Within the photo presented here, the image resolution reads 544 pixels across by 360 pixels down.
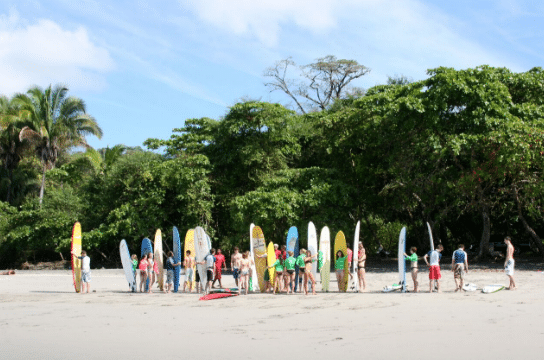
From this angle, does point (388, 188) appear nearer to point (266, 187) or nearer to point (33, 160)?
point (266, 187)

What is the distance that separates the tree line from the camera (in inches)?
823

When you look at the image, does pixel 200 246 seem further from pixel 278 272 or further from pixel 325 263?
pixel 325 263

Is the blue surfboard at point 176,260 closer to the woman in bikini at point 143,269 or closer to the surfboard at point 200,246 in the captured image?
the surfboard at point 200,246

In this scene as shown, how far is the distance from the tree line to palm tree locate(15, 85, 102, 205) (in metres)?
0.07

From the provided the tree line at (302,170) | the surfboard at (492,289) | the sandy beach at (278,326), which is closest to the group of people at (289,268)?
the surfboard at (492,289)

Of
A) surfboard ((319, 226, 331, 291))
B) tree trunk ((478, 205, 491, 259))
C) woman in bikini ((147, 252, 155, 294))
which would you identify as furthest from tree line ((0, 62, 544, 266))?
woman in bikini ((147, 252, 155, 294))

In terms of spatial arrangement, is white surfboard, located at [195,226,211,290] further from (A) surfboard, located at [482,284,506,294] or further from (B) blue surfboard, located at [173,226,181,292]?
(A) surfboard, located at [482,284,506,294]

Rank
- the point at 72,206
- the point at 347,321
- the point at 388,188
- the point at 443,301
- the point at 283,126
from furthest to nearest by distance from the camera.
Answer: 1. the point at 72,206
2. the point at 283,126
3. the point at 388,188
4. the point at 443,301
5. the point at 347,321

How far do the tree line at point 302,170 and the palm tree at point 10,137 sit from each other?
0.08 meters

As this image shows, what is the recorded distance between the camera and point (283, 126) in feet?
87.6

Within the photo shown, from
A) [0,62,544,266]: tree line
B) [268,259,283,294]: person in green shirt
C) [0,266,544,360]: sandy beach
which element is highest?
[0,62,544,266]: tree line

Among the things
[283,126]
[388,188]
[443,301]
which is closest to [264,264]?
[443,301]

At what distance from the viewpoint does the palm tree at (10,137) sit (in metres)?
30.8

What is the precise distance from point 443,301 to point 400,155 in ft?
37.6
